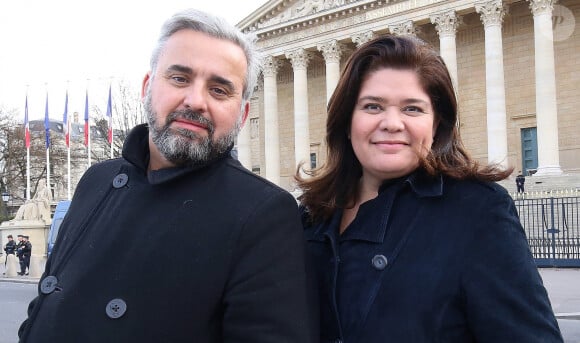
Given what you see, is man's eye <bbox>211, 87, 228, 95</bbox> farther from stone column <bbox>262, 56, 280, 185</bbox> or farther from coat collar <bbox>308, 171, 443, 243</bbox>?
stone column <bbox>262, 56, 280, 185</bbox>

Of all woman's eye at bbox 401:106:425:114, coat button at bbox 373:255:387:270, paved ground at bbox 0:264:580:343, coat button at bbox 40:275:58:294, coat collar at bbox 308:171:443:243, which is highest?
woman's eye at bbox 401:106:425:114

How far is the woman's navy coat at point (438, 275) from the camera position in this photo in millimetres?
1908

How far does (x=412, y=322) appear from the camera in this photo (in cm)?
199

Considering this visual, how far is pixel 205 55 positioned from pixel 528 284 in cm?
132

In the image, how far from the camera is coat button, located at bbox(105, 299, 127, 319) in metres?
1.94

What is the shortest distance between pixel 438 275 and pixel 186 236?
2.73 ft

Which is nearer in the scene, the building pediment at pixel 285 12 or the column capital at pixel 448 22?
the column capital at pixel 448 22

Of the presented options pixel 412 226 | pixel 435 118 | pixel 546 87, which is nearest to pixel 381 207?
pixel 412 226

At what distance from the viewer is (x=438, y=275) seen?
201 centimetres

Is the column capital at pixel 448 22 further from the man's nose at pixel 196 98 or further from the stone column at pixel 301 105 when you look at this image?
the man's nose at pixel 196 98

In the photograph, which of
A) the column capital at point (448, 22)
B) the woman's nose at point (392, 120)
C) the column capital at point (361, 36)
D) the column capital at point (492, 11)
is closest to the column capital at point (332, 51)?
the column capital at point (361, 36)

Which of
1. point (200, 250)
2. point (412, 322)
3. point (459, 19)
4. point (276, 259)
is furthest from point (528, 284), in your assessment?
point (459, 19)

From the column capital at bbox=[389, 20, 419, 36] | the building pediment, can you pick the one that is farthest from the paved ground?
the building pediment

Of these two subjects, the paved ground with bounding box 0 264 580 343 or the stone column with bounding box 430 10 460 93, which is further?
the stone column with bounding box 430 10 460 93
